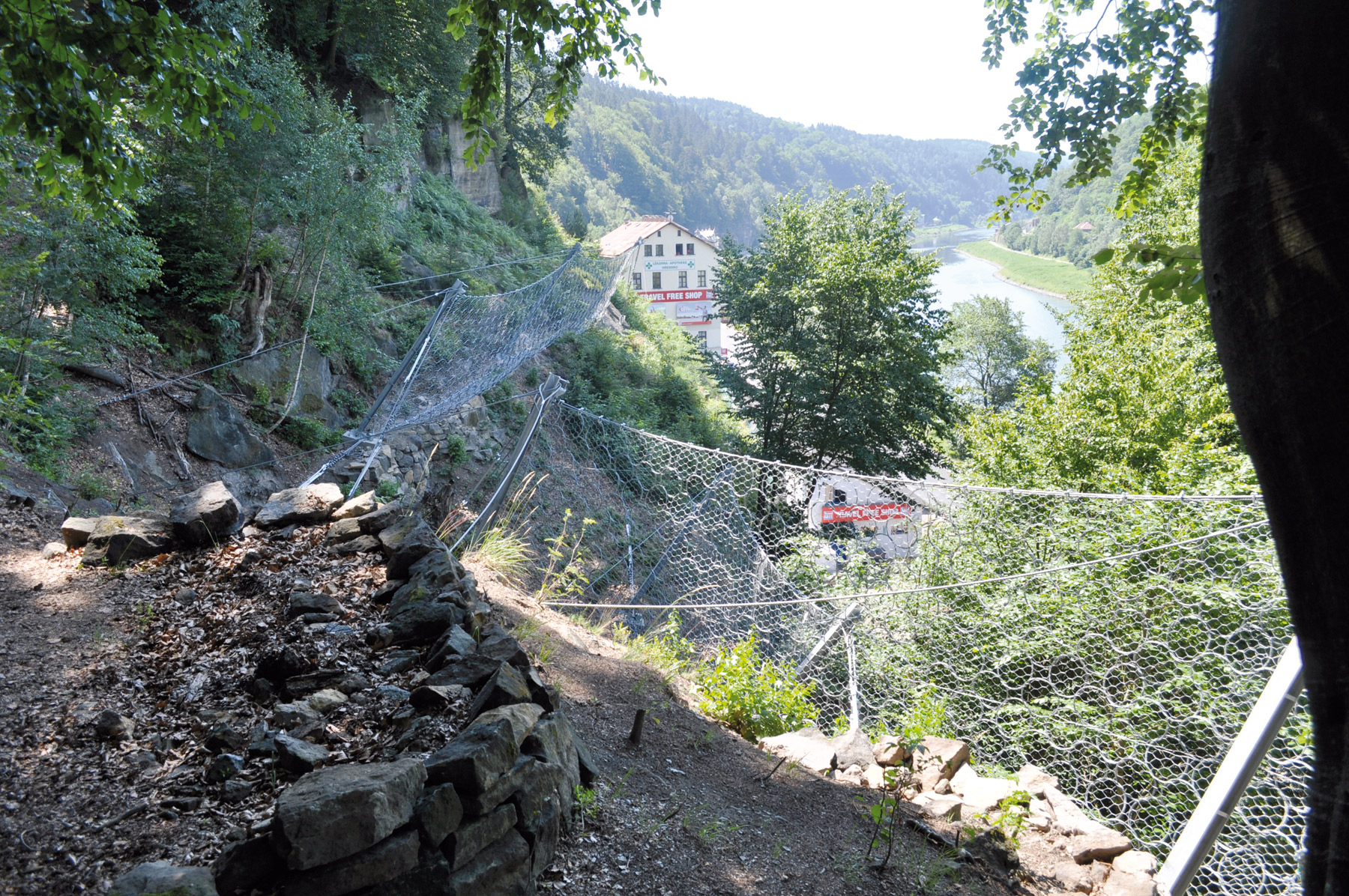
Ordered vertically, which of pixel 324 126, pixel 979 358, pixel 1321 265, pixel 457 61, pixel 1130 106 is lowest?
pixel 979 358

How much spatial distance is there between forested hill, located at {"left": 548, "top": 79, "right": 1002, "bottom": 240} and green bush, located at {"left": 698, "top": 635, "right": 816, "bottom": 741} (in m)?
64.2

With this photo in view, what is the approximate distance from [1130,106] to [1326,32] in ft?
10.2

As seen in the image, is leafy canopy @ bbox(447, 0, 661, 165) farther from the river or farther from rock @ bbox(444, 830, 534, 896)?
the river

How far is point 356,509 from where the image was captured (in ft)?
9.95

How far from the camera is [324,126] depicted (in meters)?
5.74

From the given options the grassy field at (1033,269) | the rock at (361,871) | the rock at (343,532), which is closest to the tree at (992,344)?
the grassy field at (1033,269)

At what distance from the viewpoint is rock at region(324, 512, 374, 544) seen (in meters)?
2.87

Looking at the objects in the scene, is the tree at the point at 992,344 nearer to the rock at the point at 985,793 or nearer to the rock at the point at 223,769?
the rock at the point at 985,793

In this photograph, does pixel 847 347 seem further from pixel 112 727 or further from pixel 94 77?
pixel 112 727

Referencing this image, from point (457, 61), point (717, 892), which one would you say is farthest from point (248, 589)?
point (457, 61)

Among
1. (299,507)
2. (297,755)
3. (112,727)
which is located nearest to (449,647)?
(297,755)

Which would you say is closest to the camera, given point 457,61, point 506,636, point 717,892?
point 717,892

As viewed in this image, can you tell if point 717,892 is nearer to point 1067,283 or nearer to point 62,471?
point 62,471

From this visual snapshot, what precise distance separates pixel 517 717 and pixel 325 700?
0.53 metres
